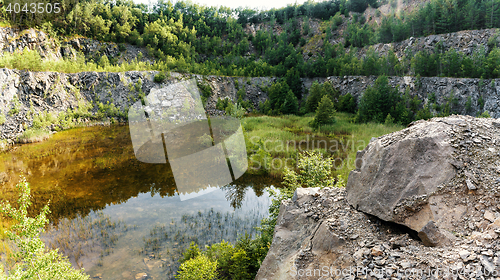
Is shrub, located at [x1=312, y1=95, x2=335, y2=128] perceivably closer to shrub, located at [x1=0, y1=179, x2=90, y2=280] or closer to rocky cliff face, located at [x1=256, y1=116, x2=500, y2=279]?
rocky cliff face, located at [x1=256, y1=116, x2=500, y2=279]

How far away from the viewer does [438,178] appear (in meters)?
3.61

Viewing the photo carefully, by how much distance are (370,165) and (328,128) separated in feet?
65.7

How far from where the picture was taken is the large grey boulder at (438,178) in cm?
339

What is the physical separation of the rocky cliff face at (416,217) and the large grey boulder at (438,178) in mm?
11

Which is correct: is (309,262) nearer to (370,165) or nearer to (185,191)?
(370,165)

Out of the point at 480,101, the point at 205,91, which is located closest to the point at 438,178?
the point at 480,101

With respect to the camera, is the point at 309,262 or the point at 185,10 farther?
the point at 185,10

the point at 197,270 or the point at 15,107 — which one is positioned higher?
the point at 197,270

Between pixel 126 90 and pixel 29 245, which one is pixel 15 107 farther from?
pixel 29 245

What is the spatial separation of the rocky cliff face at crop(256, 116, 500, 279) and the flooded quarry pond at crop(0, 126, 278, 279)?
13.8 feet

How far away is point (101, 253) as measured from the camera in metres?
7.34

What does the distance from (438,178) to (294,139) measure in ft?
53.1

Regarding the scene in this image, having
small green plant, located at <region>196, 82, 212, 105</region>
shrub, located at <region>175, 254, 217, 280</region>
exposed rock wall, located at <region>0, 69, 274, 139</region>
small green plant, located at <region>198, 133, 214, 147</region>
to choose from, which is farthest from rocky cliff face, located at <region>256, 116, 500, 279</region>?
small green plant, located at <region>196, 82, 212, 105</region>

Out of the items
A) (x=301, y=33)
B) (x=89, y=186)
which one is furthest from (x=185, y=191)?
(x=301, y=33)
